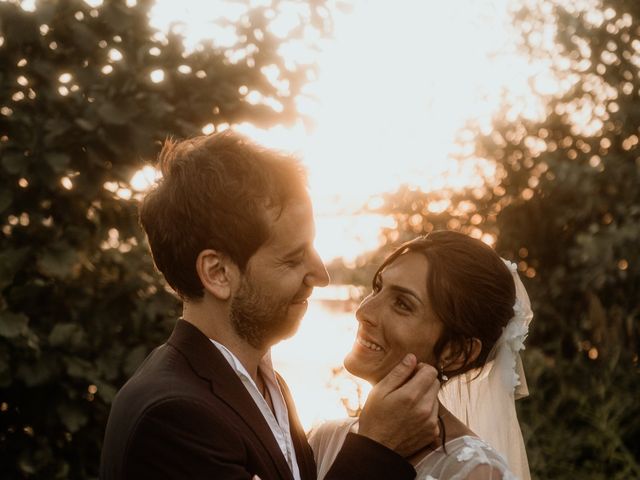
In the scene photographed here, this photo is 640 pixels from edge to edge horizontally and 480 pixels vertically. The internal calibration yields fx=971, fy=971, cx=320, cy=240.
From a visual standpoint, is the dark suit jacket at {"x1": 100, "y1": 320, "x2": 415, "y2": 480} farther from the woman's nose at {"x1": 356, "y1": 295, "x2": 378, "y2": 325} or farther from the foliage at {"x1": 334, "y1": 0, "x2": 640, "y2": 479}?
the foliage at {"x1": 334, "y1": 0, "x2": 640, "y2": 479}

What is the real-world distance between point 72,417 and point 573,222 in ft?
12.8

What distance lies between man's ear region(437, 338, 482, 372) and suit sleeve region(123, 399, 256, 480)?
1.16 meters

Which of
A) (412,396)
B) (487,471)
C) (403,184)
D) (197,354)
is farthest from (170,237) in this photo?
(403,184)

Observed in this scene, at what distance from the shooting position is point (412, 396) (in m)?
2.77

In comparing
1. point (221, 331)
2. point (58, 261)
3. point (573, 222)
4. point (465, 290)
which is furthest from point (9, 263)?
point (573, 222)

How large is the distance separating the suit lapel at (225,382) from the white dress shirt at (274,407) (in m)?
0.03

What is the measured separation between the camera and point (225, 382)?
2586mm

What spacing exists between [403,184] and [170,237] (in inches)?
155

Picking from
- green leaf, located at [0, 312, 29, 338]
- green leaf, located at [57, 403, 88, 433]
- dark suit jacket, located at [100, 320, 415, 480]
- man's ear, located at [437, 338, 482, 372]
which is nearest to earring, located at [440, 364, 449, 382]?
man's ear, located at [437, 338, 482, 372]

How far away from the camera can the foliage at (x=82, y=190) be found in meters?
3.69

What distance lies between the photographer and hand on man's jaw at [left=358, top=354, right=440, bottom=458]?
269cm

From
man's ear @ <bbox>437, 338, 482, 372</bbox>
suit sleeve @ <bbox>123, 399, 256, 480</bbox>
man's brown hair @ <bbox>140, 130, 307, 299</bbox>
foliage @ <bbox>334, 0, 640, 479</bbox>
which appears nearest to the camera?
suit sleeve @ <bbox>123, 399, 256, 480</bbox>

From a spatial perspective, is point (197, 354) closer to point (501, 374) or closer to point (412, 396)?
point (412, 396)

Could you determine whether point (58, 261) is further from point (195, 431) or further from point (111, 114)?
point (195, 431)
